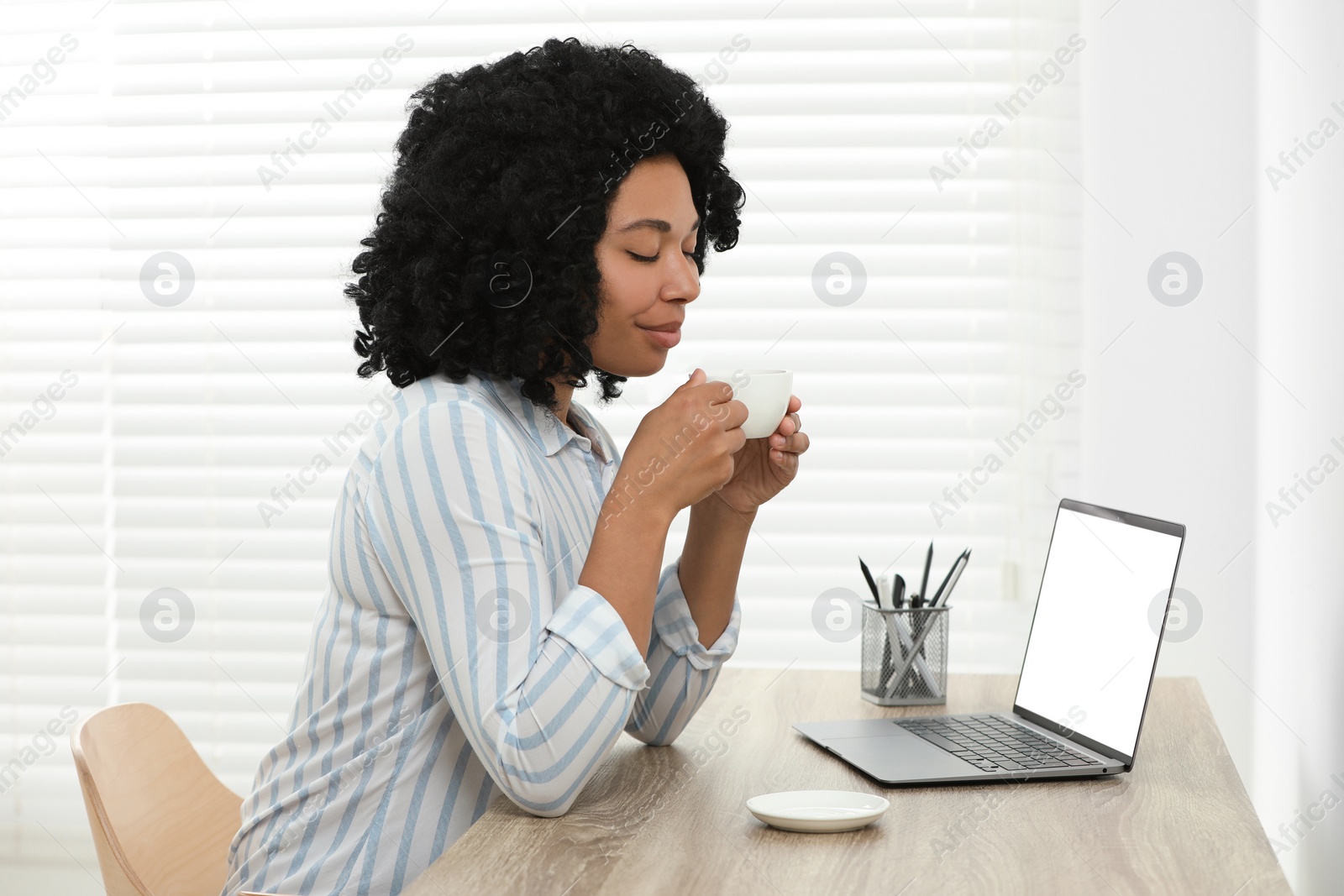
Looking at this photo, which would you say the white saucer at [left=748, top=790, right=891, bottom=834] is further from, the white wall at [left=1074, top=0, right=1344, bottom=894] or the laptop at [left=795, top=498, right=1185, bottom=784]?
the white wall at [left=1074, top=0, right=1344, bottom=894]

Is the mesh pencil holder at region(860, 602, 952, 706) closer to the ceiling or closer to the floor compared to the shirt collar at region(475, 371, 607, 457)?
closer to the floor

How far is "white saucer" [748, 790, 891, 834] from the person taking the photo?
888 millimetres

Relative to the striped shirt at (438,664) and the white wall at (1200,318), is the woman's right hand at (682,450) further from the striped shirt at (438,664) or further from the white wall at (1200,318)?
the white wall at (1200,318)

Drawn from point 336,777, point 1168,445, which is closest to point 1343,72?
point 1168,445

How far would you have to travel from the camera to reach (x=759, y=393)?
1.09m

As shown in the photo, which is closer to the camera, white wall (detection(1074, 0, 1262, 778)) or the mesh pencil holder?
the mesh pencil holder

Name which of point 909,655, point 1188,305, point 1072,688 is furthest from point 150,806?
point 1188,305

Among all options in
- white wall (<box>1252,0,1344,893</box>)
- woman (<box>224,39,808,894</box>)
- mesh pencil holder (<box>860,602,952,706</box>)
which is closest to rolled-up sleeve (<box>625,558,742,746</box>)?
woman (<box>224,39,808,894</box>)

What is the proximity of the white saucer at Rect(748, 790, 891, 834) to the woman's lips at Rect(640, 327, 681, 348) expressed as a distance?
43 centimetres

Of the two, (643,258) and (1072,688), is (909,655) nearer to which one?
(1072,688)

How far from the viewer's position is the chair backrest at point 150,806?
115 centimetres

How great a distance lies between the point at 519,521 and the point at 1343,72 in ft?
3.35

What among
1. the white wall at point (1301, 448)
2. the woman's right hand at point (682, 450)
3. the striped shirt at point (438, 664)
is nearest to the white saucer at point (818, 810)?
the striped shirt at point (438, 664)

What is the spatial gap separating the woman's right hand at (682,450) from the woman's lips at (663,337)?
79 mm
